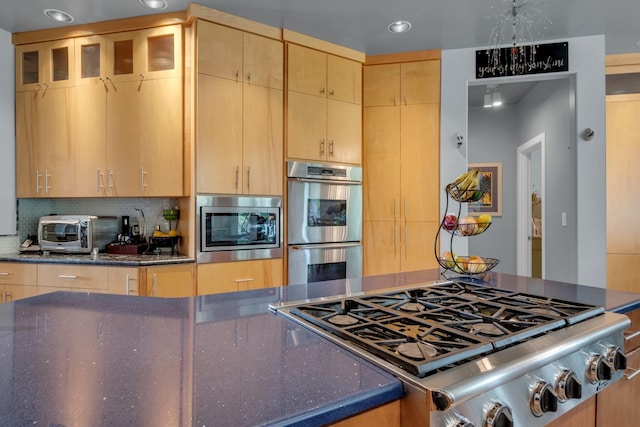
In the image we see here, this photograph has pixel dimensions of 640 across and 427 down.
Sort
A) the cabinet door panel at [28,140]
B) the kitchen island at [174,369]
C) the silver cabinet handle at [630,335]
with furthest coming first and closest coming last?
the cabinet door panel at [28,140] < the silver cabinet handle at [630,335] < the kitchen island at [174,369]

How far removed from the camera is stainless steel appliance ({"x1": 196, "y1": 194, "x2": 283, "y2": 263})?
264 cm

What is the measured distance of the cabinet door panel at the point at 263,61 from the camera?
283cm

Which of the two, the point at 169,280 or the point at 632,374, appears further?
the point at 169,280

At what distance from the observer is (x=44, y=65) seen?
115 inches

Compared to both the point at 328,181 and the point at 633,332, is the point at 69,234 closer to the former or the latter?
the point at 328,181

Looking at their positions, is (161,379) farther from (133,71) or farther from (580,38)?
(580,38)

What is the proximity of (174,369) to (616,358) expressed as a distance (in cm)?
114

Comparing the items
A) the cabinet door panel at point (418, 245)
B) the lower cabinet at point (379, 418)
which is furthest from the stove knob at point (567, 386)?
the cabinet door panel at point (418, 245)

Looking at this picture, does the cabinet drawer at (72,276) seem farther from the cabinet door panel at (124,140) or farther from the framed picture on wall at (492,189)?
the framed picture on wall at (492,189)

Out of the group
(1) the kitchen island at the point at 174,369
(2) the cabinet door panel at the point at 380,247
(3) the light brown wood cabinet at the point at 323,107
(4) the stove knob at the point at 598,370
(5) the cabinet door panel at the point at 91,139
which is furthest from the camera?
(2) the cabinet door panel at the point at 380,247

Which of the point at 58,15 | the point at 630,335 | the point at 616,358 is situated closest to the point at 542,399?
the point at 616,358

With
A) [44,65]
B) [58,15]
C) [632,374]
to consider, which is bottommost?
[632,374]

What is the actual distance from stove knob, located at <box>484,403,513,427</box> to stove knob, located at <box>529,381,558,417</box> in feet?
0.37

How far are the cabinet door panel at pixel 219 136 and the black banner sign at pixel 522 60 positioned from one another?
2135mm
